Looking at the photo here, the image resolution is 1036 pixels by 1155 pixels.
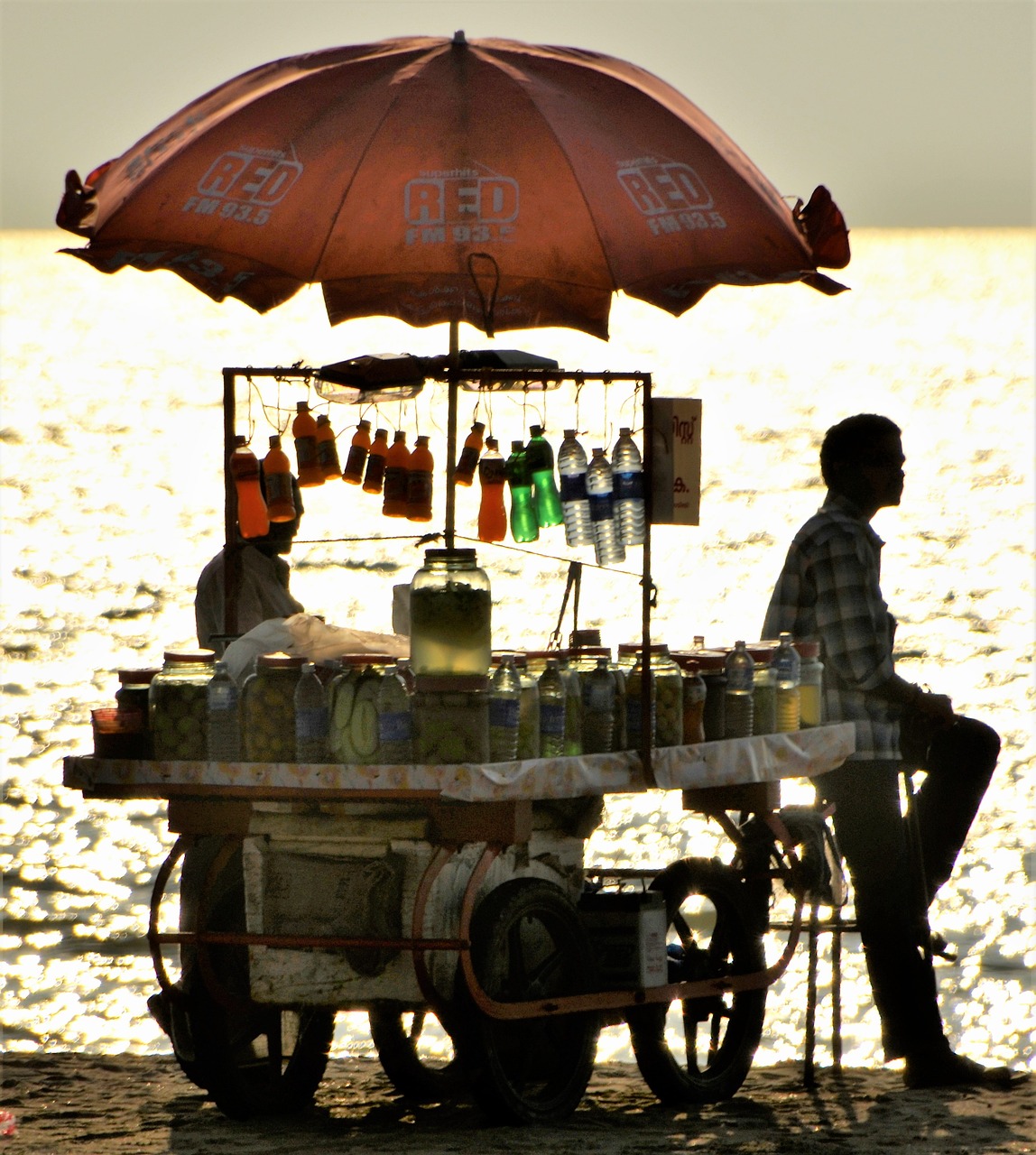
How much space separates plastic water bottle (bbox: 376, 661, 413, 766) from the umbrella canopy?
1.19 meters

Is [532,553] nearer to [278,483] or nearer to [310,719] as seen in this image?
[310,719]

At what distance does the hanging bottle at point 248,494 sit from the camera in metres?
6.30

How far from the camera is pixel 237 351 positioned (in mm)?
94812

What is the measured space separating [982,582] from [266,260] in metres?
34.3

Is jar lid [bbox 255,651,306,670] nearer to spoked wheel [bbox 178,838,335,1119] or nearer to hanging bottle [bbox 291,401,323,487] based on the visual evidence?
spoked wheel [bbox 178,838,335,1119]

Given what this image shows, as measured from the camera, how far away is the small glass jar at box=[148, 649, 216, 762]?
220 inches

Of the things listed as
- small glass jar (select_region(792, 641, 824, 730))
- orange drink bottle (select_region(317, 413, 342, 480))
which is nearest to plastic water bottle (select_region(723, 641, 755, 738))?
small glass jar (select_region(792, 641, 824, 730))

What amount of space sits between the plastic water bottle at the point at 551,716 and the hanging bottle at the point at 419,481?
920 millimetres

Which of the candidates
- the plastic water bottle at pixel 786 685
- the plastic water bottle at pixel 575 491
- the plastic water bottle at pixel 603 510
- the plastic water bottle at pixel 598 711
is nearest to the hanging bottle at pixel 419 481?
the plastic water bottle at pixel 575 491

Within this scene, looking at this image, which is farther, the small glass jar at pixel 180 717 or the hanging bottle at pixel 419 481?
the hanging bottle at pixel 419 481

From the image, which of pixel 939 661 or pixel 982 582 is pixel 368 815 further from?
pixel 982 582

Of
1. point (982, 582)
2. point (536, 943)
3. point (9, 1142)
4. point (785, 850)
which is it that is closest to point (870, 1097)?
point (785, 850)

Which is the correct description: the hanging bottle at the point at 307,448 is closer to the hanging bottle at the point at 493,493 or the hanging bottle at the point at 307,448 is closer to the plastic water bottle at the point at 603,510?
the hanging bottle at the point at 493,493

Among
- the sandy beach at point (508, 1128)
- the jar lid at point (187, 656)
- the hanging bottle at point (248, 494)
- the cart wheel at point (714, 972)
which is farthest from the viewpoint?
the hanging bottle at point (248, 494)
